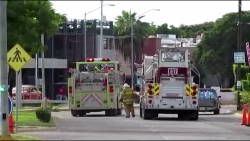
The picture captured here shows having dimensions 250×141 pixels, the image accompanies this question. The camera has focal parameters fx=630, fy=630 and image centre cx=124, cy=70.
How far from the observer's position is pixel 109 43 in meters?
76.2

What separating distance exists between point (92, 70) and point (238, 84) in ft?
34.8

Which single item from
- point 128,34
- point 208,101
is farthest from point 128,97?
point 128,34

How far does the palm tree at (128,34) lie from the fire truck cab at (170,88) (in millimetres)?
45807

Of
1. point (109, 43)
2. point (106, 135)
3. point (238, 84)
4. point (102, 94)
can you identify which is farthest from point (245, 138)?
point (109, 43)

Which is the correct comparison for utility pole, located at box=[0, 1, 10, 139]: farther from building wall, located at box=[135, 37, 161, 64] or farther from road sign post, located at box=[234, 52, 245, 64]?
building wall, located at box=[135, 37, 161, 64]

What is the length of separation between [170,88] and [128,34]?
1979 inches

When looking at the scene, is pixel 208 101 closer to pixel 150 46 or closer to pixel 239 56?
pixel 239 56

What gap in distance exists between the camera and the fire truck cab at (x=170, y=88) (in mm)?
28672

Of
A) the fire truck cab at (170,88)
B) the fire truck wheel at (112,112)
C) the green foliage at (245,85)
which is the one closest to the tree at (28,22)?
the fire truck cab at (170,88)

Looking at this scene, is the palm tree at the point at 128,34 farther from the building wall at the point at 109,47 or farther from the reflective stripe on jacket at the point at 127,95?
the reflective stripe on jacket at the point at 127,95

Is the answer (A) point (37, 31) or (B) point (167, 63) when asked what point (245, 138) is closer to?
(A) point (37, 31)

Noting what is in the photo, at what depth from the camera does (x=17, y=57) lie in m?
19.2

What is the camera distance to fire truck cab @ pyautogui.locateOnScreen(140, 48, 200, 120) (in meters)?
28.7

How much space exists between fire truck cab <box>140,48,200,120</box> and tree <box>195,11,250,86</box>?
49493 mm
